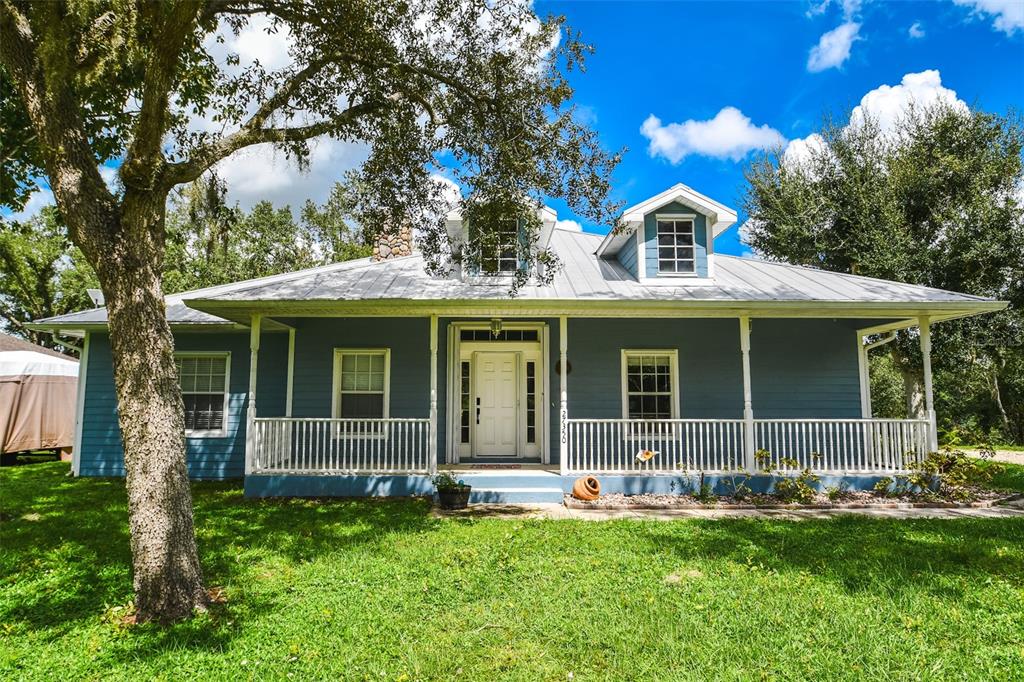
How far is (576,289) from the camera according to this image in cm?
969

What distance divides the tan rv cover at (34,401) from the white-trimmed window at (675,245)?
1400 centimetres

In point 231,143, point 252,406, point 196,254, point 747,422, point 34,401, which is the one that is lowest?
point 747,422

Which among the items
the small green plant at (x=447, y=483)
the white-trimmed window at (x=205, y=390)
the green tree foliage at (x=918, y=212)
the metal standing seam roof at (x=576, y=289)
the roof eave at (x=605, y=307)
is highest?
the green tree foliage at (x=918, y=212)

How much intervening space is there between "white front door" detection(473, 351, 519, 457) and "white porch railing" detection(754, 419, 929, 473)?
13.9 feet

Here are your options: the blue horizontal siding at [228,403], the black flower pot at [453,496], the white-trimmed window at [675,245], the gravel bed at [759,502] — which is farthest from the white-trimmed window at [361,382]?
the white-trimmed window at [675,245]

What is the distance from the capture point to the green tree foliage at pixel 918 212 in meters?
15.4

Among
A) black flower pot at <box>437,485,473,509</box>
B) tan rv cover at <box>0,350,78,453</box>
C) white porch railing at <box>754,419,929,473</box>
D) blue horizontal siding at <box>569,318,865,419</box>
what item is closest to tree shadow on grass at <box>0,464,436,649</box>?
black flower pot at <box>437,485,473,509</box>

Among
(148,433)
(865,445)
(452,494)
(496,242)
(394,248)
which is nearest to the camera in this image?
(148,433)

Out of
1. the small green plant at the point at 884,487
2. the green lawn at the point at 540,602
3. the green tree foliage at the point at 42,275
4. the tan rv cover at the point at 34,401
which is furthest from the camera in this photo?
the green tree foliage at the point at 42,275

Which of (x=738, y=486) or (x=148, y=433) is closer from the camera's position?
(x=148, y=433)

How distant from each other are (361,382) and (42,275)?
25061mm

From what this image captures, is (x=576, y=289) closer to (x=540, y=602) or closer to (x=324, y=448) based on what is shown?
(x=324, y=448)

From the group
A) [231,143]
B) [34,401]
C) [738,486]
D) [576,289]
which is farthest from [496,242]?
[34,401]

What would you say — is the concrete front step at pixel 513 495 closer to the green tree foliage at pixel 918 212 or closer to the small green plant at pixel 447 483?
the small green plant at pixel 447 483
